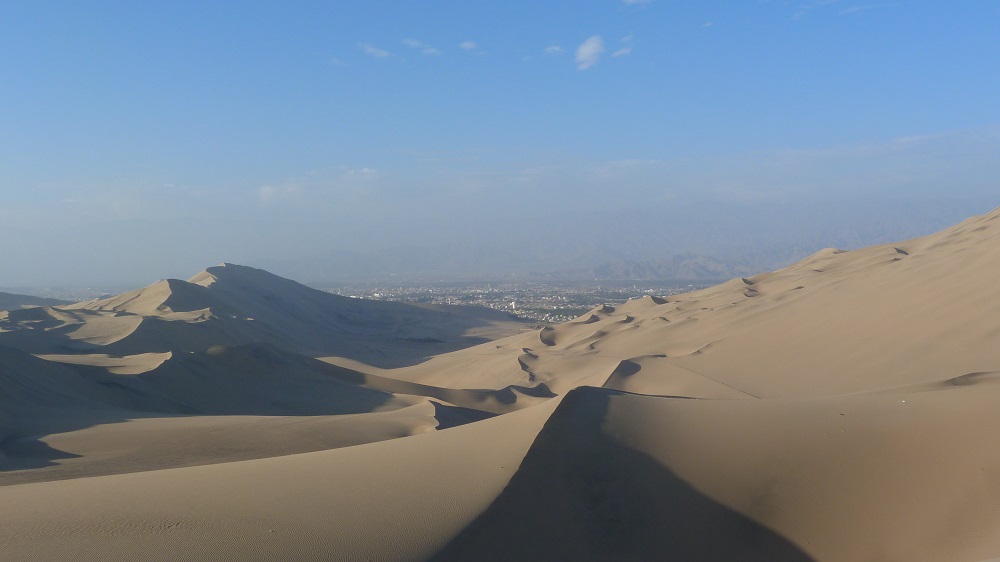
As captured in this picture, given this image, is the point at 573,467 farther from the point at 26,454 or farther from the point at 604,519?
the point at 26,454

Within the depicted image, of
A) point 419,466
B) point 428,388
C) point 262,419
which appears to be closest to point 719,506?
point 419,466

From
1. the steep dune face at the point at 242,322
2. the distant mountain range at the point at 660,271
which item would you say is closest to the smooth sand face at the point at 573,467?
the steep dune face at the point at 242,322

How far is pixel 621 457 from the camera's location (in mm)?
7125

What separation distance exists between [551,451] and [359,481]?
1.68 meters

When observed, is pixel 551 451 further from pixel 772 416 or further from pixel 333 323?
pixel 333 323

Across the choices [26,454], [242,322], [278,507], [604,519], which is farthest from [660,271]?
[278,507]

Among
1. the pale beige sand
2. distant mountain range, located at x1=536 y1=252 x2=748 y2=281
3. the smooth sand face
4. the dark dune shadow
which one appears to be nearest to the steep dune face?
the smooth sand face

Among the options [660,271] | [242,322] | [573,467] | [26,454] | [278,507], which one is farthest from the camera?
[660,271]

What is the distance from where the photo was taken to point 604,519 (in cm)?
623

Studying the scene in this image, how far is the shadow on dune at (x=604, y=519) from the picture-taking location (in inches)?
228

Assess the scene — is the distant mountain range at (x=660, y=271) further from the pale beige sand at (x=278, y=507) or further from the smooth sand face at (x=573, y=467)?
the pale beige sand at (x=278, y=507)

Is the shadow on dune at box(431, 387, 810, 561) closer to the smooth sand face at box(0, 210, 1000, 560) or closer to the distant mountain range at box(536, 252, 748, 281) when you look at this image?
the smooth sand face at box(0, 210, 1000, 560)

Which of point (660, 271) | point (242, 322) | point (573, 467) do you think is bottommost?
point (573, 467)

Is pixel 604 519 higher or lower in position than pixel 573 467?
lower
